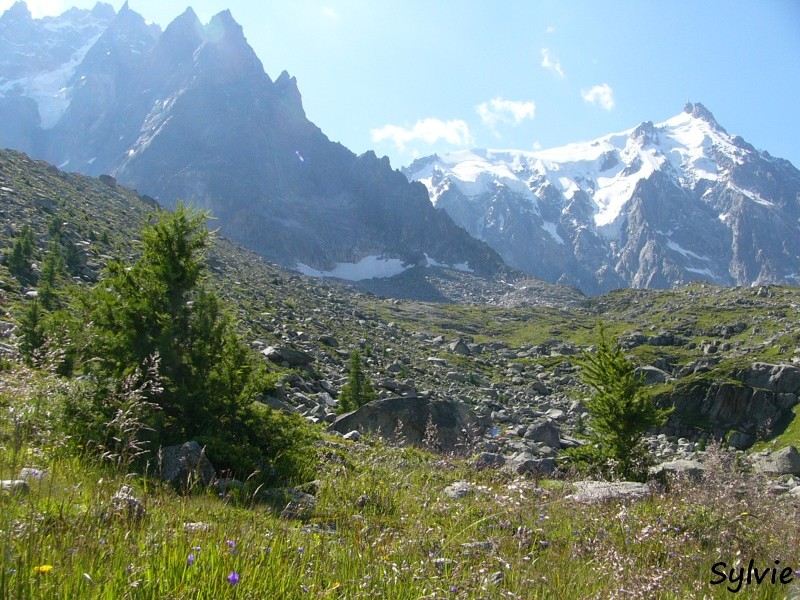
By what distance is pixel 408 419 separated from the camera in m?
23.3

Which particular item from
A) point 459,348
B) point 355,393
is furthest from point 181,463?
point 459,348

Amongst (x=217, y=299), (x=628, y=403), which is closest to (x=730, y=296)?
(x=628, y=403)

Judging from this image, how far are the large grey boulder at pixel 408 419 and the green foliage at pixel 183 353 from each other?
11.0m

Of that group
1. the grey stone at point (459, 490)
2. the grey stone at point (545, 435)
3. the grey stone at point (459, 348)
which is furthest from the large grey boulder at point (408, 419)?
the grey stone at point (459, 348)

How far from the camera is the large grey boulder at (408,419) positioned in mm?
21938

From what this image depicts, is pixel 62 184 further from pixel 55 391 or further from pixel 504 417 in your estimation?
pixel 55 391

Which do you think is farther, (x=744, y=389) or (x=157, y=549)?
(x=744, y=389)

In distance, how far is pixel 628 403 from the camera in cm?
1623

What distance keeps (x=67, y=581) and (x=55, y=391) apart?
6.44 metres

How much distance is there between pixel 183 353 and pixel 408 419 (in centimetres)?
1492

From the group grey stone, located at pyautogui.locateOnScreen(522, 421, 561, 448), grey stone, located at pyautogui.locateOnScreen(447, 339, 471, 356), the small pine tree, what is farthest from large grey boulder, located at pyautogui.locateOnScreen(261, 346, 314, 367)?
grey stone, located at pyautogui.locateOnScreen(447, 339, 471, 356)

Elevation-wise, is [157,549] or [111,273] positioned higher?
[111,273]

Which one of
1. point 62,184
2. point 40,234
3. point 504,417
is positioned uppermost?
point 62,184

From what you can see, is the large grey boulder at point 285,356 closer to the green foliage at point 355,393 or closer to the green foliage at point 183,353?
the green foliage at point 355,393
